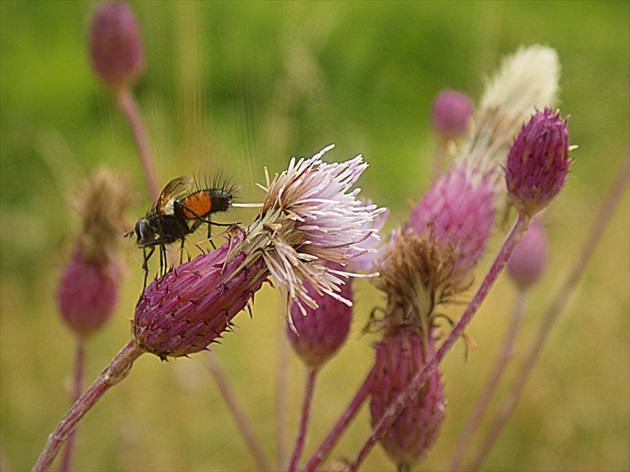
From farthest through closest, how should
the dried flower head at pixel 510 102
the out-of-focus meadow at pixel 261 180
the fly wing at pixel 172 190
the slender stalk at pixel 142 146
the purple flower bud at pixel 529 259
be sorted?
the out-of-focus meadow at pixel 261 180
the purple flower bud at pixel 529 259
the slender stalk at pixel 142 146
the dried flower head at pixel 510 102
the fly wing at pixel 172 190

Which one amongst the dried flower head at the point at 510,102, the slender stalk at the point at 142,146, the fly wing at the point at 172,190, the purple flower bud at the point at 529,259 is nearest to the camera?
the fly wing at the point at 172,190

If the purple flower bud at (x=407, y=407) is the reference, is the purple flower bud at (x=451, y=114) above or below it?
above

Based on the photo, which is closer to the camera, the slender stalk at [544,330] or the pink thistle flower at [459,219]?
the pink thistle flower at [459,219]

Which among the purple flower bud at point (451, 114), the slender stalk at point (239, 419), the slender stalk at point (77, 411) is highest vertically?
the purple flower bud at point (451, 114)

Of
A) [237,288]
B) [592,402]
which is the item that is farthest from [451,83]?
[237,288]

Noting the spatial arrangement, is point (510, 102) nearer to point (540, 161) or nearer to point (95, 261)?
point (540, 161)

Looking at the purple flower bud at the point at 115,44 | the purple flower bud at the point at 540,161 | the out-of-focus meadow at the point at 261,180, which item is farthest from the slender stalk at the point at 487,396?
the purple flower bud at the point at 115,44

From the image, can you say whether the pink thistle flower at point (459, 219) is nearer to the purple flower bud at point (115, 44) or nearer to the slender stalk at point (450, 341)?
the slender stalk at point (450, 341)

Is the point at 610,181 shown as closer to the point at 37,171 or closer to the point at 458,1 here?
the point at 458,1
